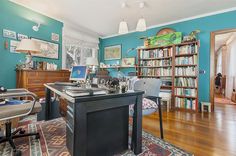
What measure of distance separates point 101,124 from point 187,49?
10.9 feet

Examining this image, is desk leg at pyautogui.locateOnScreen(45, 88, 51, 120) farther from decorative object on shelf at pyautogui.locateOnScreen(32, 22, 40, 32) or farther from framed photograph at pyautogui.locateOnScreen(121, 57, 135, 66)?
framed photograph at pyautogui.locateOnScreen(121, 57, 135, 66)

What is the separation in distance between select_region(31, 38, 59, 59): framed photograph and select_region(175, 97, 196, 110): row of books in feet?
12.4

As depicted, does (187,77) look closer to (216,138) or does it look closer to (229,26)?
(229,26)

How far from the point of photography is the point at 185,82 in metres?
3.74

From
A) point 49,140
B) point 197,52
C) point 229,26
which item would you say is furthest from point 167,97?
point 49,140

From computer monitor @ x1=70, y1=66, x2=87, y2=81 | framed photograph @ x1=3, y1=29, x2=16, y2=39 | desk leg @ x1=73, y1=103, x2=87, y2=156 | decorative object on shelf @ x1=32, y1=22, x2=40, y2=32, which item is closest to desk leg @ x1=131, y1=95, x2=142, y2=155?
desk leg @ x1=73, y1=103, x2=87, y2=156

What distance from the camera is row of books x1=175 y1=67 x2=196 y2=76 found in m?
3.63

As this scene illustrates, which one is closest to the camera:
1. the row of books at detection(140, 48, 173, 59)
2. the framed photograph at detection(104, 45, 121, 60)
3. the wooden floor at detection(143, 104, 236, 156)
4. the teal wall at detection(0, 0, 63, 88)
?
the wooden floor at detection(143, 104, 236, 156)

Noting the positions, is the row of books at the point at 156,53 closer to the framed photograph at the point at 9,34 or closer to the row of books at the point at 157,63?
the row of books at the point at 157,63

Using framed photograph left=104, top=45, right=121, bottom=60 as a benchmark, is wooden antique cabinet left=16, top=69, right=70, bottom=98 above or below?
below

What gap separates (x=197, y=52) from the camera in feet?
11.5

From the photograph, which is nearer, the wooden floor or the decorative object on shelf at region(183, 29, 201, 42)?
the wooden floor

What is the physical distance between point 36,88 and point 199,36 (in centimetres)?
442

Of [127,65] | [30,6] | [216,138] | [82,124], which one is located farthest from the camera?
[127,65]
